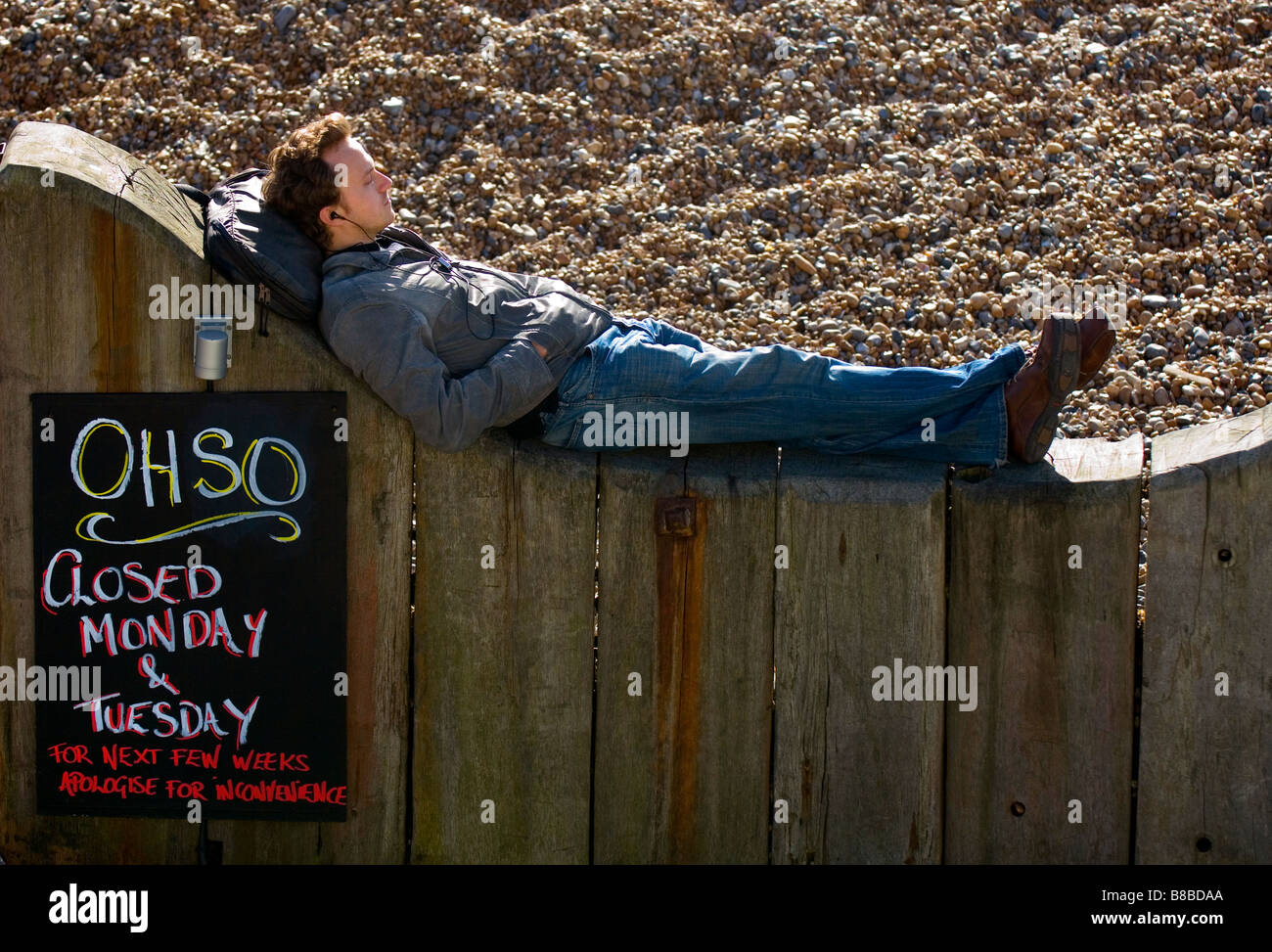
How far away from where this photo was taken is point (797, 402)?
3.20m

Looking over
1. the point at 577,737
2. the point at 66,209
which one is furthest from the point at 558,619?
the point at 66,209

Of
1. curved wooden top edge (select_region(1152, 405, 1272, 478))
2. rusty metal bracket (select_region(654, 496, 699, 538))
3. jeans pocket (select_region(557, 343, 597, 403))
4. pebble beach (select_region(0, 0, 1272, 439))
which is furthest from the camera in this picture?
pebble beach (select_region(0, 0, 1272, 439))

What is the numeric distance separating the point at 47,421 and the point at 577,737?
1.36 metres

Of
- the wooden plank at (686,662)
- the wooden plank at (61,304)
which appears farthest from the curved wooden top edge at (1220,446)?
the wooden plank at (61,304)

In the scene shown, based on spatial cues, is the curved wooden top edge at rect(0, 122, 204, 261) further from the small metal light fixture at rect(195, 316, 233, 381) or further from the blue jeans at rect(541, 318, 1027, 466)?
the blue jeans at rect(541, 318, 1027, 466)

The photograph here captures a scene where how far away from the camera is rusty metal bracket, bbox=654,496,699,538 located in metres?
Answer: 3.11

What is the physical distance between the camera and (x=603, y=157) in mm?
5203

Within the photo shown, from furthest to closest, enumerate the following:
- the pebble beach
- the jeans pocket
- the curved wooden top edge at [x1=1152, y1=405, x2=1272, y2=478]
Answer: the pebble beach → the jeans pocket → the curved wooden top edge at [x1=1152, y1=405, x2=1272, y2=478]

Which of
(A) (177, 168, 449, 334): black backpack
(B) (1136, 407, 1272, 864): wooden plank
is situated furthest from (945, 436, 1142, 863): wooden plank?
(A) (177, 168, 449, 334): black backpack

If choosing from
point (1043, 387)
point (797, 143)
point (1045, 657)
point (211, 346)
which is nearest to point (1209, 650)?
point (1045, 657)

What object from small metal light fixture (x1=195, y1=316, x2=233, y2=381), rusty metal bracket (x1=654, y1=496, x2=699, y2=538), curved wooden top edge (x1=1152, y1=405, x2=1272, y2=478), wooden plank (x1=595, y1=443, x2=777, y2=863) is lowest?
wooden plank (x1=595, y1=443, x2=777, y2=863)

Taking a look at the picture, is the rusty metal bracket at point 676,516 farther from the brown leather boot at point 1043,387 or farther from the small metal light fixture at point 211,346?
the small metal light fixture at point 211,346

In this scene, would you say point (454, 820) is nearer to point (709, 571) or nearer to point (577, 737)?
A: point (577, 737)

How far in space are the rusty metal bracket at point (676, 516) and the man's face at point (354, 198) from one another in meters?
0.94
